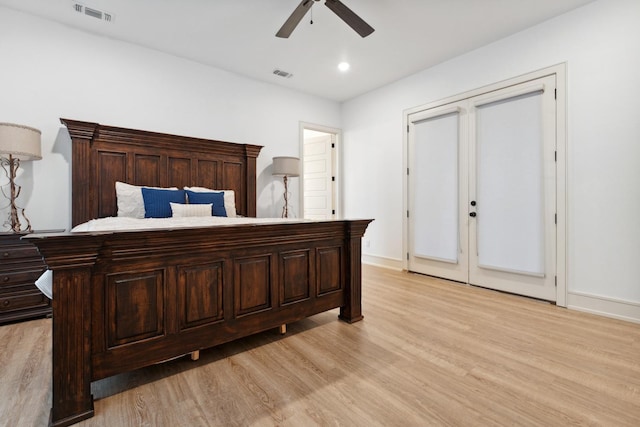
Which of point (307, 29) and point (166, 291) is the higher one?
point (307, 29)

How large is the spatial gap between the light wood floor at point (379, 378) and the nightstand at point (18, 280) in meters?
0.14

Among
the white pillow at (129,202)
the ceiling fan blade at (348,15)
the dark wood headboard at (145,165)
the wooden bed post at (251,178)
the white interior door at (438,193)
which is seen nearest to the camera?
the ceiling fan blade at (348,15)

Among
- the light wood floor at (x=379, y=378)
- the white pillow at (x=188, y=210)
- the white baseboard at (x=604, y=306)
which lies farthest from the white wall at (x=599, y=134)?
the white pillow at (x=188, y=210)

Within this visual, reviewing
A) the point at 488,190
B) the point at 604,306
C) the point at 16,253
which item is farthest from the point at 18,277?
the point at 604,306

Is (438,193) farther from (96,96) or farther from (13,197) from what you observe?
(13,197)

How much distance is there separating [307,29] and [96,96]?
8.19 feet

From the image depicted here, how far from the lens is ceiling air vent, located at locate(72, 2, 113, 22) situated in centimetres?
288

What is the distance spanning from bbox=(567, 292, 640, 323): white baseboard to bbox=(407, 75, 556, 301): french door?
20cm

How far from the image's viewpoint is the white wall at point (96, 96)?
2.99 m

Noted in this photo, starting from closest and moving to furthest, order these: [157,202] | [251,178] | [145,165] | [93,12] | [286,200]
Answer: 1. [93,12]
2. [157,202]
3. [145,165]
4. [251,178]
5. [286,200]

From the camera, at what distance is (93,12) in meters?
2.96

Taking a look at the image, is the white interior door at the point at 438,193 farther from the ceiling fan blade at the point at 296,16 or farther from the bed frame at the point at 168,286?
the ceiling fan blade at the point at 296,16

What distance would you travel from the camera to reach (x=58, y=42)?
124 inches

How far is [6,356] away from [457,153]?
476cm
